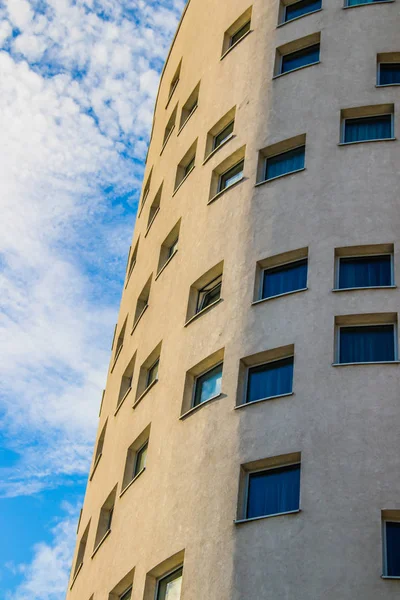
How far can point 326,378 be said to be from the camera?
2250 cm

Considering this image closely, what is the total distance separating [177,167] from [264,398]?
40.2ft

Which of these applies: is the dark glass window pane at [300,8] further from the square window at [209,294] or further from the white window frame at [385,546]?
the white window frame at [385,546]

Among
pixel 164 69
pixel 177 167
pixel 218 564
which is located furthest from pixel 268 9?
pixel 218 564

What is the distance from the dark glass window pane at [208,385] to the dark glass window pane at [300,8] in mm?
12261

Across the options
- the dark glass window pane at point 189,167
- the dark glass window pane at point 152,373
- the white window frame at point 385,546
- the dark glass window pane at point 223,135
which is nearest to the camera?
the white window frame at point 385,546

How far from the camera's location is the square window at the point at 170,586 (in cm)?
2265

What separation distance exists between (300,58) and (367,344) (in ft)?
36.1

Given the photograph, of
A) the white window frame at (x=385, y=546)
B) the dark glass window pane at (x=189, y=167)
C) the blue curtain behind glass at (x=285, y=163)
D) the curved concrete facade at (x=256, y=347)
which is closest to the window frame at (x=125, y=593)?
the curved concrete facade at (x=256, y=347)

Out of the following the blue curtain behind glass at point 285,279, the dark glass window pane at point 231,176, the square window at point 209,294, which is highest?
the dark glass window pane at point 231,176

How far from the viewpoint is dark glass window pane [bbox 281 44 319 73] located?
30344 millimetres

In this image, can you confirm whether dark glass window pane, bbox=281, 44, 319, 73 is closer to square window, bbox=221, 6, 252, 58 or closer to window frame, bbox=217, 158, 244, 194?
square window, bbox=221, 6, 252, 58

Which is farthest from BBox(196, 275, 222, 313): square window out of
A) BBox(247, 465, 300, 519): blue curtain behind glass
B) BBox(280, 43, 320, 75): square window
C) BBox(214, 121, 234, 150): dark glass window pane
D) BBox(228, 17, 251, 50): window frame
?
BBox(228, 17, 251, 50): window frame

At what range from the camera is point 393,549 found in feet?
65.3

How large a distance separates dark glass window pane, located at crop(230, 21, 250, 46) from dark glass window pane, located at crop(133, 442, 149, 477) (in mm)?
13856
